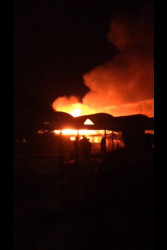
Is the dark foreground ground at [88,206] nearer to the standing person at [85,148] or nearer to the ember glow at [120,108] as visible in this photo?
the standing person at [85,148]

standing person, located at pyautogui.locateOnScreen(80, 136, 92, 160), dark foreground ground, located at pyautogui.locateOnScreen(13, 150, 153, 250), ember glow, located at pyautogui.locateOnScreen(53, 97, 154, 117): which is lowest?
dark foreground ground, located at pyautogui.locateOnScreen(13, 150, 153, 250)

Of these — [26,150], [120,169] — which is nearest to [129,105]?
[26,150]

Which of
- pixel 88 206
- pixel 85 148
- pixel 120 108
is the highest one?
pixel 120 108

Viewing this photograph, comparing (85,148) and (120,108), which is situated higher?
(120,108)

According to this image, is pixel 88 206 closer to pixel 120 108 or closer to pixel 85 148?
pixel 85 148

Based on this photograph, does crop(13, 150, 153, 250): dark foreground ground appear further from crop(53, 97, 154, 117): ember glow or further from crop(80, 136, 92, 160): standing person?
crop(53, 97, 154, 117): ember glow

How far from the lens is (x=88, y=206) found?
220 inches

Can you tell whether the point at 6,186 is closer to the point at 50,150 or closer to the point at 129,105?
the point at 50,150

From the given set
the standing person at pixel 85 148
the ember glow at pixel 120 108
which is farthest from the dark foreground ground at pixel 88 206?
the ember glow at pixel 120 108

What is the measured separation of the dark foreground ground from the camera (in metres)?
4.10

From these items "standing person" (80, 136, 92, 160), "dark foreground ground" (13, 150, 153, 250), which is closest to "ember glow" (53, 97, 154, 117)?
"standing person" (80, 136, 92, 160)

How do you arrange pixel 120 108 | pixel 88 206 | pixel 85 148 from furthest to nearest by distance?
pixel 120 108 < pixel 85 148 < pixel 88 206

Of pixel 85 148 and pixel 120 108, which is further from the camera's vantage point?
pixel 120 108

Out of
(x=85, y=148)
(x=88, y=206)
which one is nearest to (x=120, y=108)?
(x=85, y=148)
